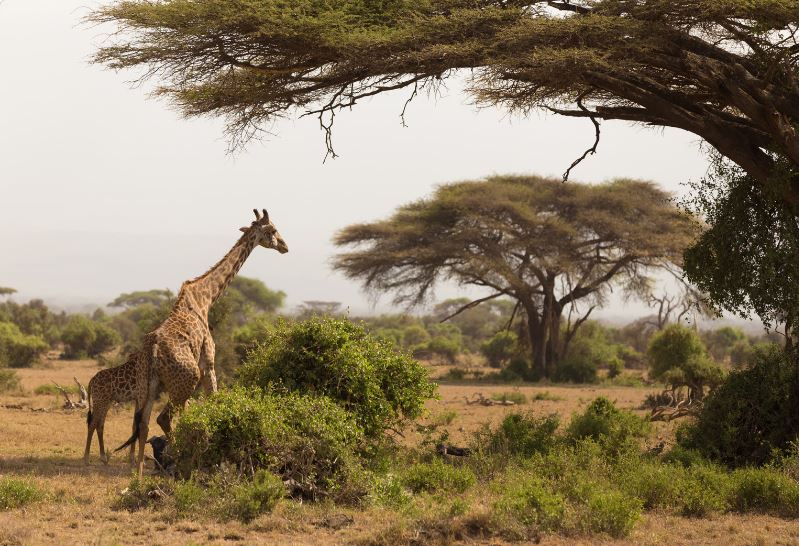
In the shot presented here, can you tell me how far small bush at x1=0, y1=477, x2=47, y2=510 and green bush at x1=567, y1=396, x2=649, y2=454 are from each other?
23.3ft

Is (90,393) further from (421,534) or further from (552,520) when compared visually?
(552,520)

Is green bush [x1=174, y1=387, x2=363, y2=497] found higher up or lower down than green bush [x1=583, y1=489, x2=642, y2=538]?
higher up

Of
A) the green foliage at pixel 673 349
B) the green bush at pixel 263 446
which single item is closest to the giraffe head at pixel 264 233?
the green bush at pixel 263 446

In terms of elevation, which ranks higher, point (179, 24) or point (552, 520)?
point (179, 24)

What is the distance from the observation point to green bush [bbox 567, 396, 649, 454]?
13336mm

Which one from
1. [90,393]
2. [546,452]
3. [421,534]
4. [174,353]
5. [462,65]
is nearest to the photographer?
[421,534]

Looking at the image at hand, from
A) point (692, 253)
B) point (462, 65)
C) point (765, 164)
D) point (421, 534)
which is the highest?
point (462, 65)

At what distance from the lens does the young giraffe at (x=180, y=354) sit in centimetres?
1076

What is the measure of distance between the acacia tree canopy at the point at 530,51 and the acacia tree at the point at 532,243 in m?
20.0

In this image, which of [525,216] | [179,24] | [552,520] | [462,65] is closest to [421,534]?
[552,520]

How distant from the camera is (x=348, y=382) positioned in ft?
37.7

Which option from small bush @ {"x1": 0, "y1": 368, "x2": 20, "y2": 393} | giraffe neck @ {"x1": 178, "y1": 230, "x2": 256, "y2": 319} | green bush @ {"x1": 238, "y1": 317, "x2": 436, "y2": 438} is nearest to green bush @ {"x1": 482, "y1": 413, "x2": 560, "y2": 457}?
green bush @ {"x1": 238, "y1": 317, "x2": 436, "y2": 438}

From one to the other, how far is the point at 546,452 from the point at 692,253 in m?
4.05

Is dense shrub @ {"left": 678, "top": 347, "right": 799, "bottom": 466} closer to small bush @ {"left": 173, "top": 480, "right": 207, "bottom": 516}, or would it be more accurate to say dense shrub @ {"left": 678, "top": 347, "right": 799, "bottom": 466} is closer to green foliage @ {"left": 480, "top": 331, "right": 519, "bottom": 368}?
small bush @ {"left": 173, "top": 480, "right": 207, "bottom": 516}
